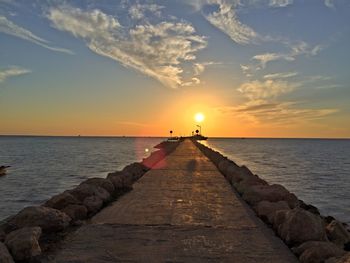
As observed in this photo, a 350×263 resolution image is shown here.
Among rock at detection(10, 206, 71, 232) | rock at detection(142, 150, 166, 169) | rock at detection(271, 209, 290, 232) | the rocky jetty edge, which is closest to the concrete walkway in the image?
rock at detection(271, 209, 290, 232)

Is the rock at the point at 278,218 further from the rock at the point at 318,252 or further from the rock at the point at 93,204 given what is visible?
the rock at the point at 93,204

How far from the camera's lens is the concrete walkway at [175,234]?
16.4 feet

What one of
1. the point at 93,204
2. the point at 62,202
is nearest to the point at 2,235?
the point at 62,202

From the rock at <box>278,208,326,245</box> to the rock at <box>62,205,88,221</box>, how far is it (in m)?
3.58

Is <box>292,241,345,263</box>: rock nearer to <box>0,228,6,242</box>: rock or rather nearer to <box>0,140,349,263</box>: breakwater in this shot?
<box>0,140,349,263</box>: breakwater

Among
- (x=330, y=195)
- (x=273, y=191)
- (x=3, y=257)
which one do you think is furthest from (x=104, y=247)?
(x=330, y=195)

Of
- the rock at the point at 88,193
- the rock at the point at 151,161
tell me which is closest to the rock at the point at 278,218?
the rock at the point at 88,193

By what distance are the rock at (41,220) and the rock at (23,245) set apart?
0.90 meters

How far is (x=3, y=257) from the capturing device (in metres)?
4.43

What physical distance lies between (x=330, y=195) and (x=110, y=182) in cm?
1361

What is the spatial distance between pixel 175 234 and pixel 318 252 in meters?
2.12

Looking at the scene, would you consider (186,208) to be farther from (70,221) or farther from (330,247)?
(330,247)

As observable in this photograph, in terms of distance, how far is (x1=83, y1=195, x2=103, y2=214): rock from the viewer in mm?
7753

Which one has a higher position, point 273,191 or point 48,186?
point 273,191
